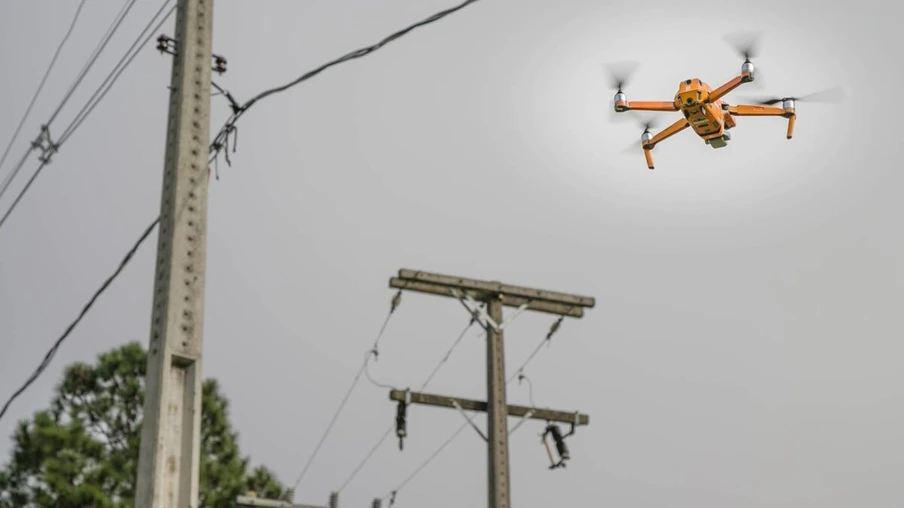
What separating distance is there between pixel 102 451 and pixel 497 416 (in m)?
19.3

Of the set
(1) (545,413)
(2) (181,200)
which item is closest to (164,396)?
(2) (181,200)

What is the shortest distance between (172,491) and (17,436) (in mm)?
28900

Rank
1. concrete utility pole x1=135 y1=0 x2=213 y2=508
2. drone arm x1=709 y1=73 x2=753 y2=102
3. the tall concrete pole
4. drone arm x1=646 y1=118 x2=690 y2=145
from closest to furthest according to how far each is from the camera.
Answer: concrete utility pole x1=135 y1=0 x2=213 y2=508
drone arm x1=709 y1=73 x2=753 y2=102
drone arm x1=646 y1=118 x2=690 y2=145
the tall concrete pole

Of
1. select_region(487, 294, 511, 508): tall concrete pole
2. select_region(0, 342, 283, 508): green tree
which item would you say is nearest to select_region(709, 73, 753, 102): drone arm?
select_region(487, 294, 511, 508): tall concrete pole

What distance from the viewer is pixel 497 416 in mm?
20625

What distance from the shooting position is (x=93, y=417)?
37.7 meters

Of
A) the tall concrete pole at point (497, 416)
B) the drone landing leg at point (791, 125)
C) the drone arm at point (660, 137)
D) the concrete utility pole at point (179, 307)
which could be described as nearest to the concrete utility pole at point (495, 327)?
the tall concrete pole at point (497, 416)

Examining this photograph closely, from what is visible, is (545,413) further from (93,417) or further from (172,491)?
(93,417)

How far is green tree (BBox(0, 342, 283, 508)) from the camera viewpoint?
1420 inches

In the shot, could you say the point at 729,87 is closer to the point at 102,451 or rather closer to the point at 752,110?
the point at 752,110

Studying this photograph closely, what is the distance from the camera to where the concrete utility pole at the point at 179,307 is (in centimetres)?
991

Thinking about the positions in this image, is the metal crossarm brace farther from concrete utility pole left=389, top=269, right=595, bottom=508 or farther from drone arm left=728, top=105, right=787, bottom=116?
drone arm left=728, top=105, right=787, bottom=116

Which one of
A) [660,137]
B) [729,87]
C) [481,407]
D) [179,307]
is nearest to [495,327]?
[481,407]

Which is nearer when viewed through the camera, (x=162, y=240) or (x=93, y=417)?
(x=162, y=240)
